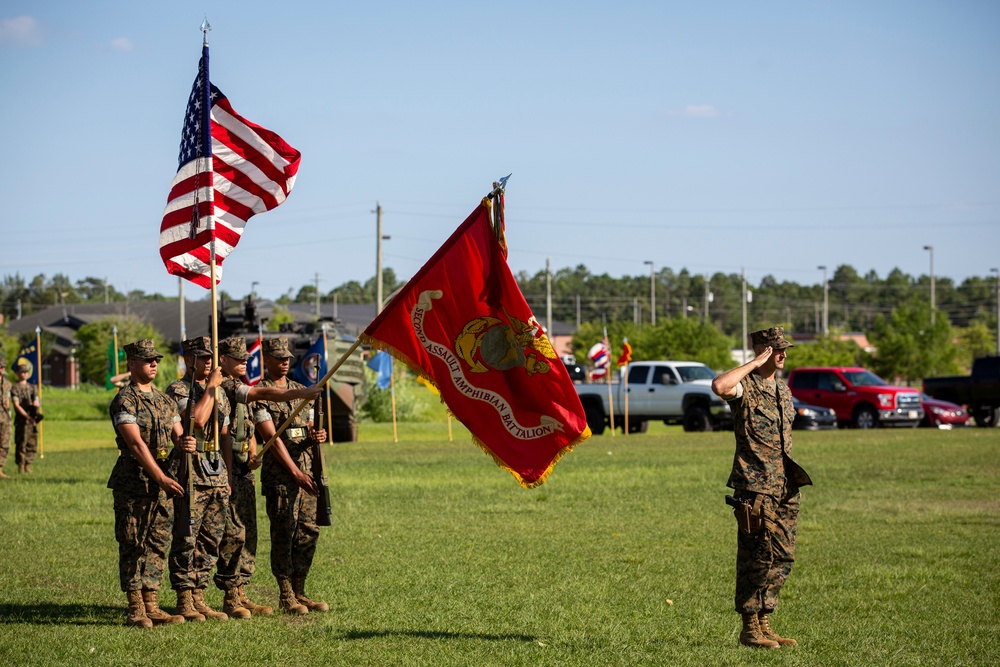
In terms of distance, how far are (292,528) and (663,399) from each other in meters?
26.3

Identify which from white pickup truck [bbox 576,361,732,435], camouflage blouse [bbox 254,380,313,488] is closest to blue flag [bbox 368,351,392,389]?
white pickup truck [bbox 576,361,732,435]

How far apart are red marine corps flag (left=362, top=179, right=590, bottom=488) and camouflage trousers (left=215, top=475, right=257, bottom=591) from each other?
1.69m

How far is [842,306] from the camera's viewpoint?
15025 centimetres

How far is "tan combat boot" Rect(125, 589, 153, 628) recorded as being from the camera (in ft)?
28.8

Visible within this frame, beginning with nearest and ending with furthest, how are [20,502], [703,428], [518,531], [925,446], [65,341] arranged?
[518,531]
[20,502]
[925,446]
[703,428]
[65,341]

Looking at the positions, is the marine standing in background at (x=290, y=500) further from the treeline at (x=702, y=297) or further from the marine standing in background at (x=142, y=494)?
the treeline at (x=702, y=297)

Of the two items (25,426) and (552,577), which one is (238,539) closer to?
(552,577)

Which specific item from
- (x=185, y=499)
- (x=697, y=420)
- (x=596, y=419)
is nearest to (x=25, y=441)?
(x=185, y=499)

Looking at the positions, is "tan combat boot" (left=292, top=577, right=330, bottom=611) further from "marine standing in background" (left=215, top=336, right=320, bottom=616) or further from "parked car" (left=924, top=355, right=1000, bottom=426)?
"parked car" (left=924, top=355, right=1000, bottom=426)

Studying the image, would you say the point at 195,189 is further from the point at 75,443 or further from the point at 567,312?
the point at 567,312

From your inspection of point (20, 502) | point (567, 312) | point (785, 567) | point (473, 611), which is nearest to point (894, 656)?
point (785, 567)

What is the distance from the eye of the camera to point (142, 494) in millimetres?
8875

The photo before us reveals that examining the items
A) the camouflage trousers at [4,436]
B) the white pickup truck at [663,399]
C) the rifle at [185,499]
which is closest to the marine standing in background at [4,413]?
the camouflage trousers at [4,436]

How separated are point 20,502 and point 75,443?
14.3 meters
